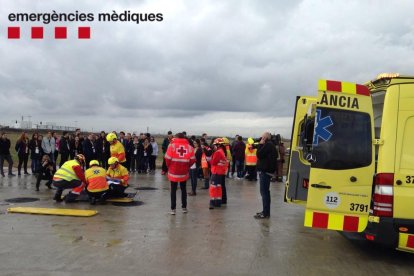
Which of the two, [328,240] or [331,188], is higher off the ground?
[331,188]

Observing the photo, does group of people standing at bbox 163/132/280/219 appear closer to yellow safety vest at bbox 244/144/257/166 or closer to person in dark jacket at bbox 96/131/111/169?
yellow safety vest at bbox 244/144/257/166

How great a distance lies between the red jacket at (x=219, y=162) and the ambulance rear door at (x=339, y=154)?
4282mm

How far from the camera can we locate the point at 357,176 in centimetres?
576

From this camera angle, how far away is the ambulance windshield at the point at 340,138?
19.0ft

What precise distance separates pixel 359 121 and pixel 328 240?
2.32 metres

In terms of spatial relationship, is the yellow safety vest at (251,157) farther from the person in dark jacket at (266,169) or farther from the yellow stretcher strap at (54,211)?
the yellow stretcher strap at (54,211)

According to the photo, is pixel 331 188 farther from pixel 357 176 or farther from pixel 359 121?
pixel 359 121

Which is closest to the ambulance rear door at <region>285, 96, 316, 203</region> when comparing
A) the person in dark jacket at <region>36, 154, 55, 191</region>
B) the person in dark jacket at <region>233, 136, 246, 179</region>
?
the person in dark jacket at <region>36, 154, 55, 191</region>

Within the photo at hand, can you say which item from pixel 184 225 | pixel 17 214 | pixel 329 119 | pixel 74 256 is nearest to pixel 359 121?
pixel 329 119

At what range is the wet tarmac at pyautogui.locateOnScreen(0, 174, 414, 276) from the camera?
5.48 m

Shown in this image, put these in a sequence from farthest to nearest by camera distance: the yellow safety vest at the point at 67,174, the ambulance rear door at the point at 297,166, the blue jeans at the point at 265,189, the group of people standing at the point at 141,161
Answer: the yellow safety vest at the point at 67,174
the group of people standing at the point at 141,161
the blue jeans at the point at 265,189
the ambulance rear door at the point at 297,166

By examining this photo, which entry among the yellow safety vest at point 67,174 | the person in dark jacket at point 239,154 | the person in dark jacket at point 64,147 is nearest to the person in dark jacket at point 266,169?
the yellow safety vest at point 67,174

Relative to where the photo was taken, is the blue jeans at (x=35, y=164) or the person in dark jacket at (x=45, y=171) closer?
the person in dark jacket at (x=45, y=171)

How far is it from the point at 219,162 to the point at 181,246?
3.77 m
